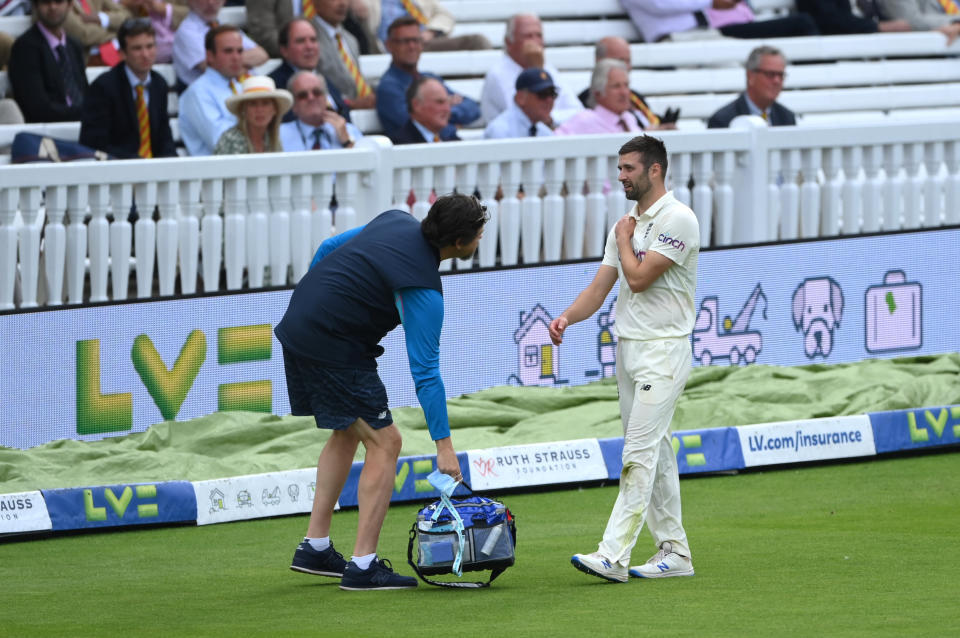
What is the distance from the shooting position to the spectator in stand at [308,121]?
1246 cm

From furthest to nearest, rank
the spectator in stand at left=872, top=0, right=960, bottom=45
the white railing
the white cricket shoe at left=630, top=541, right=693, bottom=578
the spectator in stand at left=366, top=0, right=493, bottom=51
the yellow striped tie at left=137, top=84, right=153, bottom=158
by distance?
the spectator in stand at left=872, top=0, right=960, bottom=45, the spectator in stand at left=366, top=0, right=493, bottom=51, the yellow striped tie at left=137, top=84, right=153, bottom=158, the white railing, the white cricket shoe at left=630, top=541, right=693, bottom=578

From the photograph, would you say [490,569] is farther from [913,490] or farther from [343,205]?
[343,205]

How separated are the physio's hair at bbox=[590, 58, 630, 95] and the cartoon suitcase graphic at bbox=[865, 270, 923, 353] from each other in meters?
2.65

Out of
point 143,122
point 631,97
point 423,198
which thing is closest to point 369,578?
point 423,198

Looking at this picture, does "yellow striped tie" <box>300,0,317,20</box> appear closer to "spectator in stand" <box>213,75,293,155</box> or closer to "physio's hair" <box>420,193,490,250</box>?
"spectator in stand" <box>213,75,293,155</box>

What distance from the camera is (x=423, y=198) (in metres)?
12.1

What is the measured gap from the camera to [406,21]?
13.9 m

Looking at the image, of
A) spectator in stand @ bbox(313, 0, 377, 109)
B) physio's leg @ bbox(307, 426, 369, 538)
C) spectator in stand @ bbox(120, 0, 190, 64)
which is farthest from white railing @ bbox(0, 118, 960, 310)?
physio's leg @ bbox(307, 426, 369, 538)

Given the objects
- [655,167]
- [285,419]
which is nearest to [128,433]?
[285,419]

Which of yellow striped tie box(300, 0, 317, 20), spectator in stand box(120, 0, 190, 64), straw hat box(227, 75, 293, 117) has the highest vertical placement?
yellow striped tie box(300, 0, 317, 20)

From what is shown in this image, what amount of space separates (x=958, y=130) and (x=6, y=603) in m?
9.47

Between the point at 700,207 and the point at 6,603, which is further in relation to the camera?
the point at 700,207

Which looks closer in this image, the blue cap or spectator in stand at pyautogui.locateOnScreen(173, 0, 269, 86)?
spectator in stand at pyautogui.locateOnScreen(173, 0, 269, 86)

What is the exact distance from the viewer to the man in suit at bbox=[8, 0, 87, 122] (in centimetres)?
1239
